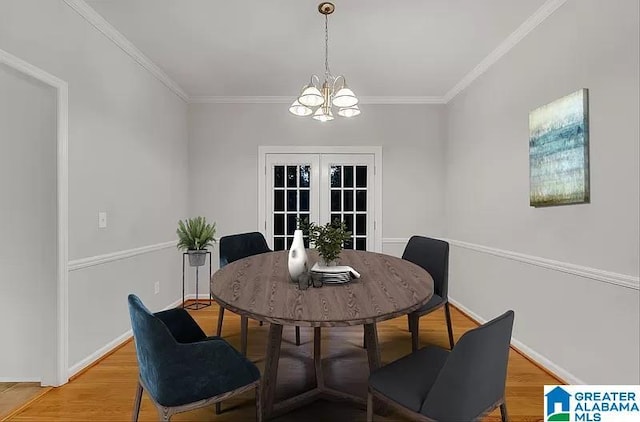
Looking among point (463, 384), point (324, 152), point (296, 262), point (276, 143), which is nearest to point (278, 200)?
point (276, 143)

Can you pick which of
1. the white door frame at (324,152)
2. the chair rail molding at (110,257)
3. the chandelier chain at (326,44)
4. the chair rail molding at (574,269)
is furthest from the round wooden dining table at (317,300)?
the white door frame at (324,152)

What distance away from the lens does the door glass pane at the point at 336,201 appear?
480cm

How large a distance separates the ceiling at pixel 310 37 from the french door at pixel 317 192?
962mm

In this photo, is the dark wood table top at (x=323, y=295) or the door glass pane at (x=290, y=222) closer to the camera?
the dark wood table top at (x=323, y=295)

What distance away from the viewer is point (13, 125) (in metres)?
2.41

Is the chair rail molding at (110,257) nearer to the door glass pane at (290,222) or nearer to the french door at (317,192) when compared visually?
the french door at (317,192)

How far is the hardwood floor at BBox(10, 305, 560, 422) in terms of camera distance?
6.83 ft

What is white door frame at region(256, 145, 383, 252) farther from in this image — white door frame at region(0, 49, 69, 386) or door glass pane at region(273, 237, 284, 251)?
white door frame at region(0, 49, 69, 386)

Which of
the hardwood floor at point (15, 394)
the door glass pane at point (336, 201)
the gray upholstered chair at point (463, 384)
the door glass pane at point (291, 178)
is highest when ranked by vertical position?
the door glass pane at point (291, 178)

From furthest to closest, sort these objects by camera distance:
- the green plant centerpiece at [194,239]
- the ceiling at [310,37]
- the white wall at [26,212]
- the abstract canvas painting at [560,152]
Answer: the green plant centerpiece at [194,239], the ceiling at [310,37], the white wall at [26,212], the abstract canvas painting at [560,152]

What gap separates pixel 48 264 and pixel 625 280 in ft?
11.1

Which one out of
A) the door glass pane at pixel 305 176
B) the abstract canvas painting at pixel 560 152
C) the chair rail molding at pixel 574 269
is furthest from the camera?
the door glass pane at pixel 305 176

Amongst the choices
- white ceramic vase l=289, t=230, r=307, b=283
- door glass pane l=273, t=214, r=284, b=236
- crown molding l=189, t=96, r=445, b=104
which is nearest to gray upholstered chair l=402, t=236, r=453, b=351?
white ceramic vase l=289, t=230, r=307, b=283

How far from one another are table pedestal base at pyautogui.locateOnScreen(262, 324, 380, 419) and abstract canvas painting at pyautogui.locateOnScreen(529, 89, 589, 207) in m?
1.60
